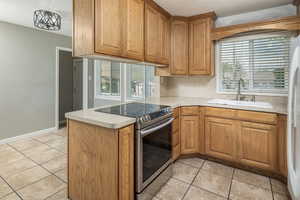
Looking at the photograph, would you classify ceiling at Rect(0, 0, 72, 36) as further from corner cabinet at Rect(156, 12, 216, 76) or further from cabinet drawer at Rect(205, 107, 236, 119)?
cabinet drawer at Rect(205, 107, 236, 119)

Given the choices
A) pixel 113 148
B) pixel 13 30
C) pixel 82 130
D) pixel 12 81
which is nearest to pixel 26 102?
pixel 12 81

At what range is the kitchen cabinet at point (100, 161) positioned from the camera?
1.36 meters

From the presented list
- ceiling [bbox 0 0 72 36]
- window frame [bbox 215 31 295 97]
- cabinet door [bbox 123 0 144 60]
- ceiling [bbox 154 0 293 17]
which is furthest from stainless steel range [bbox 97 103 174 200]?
ceiling [bbox 0 0 72 36]

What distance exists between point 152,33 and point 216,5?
103 centimetres

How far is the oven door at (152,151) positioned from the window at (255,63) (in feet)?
5.31

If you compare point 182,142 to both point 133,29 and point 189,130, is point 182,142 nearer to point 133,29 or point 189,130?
point 189,130

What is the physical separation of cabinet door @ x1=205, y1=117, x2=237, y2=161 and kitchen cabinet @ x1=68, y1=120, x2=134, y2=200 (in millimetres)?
1467

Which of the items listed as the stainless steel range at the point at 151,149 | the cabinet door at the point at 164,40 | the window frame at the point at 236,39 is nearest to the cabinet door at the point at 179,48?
the cabinet door at the point at 164,40

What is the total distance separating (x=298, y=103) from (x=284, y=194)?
117 cm

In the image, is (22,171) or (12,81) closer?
(22,171)

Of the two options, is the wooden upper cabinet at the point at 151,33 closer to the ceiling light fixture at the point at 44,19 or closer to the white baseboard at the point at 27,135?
the ceiling light fixture at the point at 44,19

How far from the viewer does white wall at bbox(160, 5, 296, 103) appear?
253 cm

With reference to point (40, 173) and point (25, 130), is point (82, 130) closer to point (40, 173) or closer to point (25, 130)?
point (40, 173)

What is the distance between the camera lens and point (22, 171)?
2258mm
